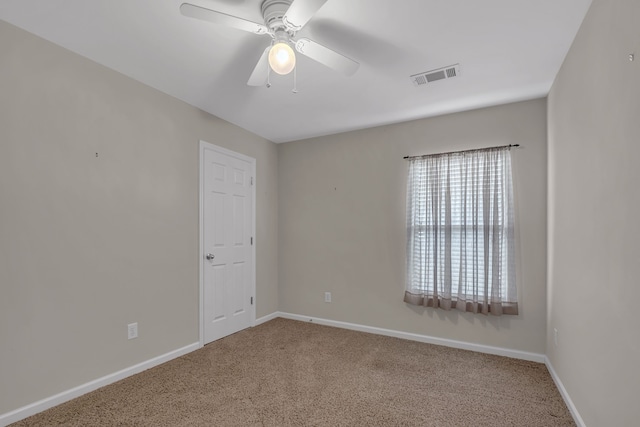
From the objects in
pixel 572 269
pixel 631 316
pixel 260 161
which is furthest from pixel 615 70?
pixel 260 161

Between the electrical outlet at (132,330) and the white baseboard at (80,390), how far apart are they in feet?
0.82

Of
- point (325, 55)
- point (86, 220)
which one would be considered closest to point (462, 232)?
point (325, 55)

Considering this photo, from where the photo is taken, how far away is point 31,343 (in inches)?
80.7

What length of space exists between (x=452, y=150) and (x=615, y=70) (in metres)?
1.91

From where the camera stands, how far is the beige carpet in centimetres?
205

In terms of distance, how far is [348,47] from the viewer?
2189mm

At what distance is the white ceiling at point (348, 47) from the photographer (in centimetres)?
180

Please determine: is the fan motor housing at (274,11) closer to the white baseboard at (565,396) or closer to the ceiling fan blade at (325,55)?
the ceiling fan blade at (325,55)

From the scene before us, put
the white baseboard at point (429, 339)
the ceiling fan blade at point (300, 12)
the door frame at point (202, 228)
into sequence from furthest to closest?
1. the door frame at point (202, 228)
2. the white baseboard at point (429, 339)
3. the ceiling fan blade at point (300, 12)

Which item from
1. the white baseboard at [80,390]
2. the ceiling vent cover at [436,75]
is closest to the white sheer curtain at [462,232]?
the ceiling vent cover at [436,75]

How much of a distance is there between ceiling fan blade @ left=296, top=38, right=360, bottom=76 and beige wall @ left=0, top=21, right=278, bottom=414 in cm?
172

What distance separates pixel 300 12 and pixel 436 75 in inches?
57.2

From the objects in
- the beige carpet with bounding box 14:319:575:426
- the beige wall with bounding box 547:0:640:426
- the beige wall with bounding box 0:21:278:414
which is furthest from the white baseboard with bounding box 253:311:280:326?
the beige wall with bounding box 547:0:640:426

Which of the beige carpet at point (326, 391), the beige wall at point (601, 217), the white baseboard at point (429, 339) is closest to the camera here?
the beige wall at point (601, 217)
